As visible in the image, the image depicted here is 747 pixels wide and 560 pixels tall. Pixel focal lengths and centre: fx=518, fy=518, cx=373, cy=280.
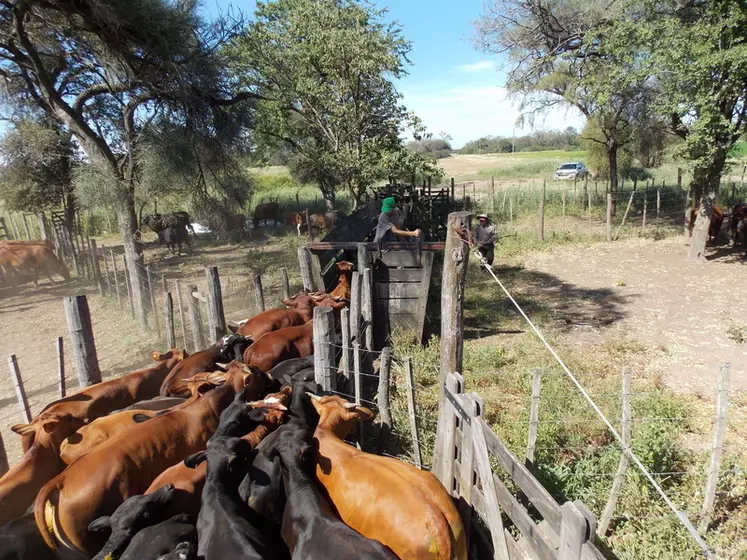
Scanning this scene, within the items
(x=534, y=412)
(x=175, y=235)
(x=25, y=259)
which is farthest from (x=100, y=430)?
(x=175, y=235)

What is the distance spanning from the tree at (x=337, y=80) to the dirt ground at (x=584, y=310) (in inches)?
142

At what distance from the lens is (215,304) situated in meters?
7.02

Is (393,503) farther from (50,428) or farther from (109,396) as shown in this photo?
(109,396)

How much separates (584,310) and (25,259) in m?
13.2

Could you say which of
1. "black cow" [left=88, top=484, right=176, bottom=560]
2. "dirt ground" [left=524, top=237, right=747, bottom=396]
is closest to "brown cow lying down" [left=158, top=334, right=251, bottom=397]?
"black cow" [left=88, top=484, right=176, bottom=560]

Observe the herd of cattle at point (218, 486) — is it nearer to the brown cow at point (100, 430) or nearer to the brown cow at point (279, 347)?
the brown cow at point (100, 430)

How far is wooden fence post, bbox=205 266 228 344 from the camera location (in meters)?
6.91

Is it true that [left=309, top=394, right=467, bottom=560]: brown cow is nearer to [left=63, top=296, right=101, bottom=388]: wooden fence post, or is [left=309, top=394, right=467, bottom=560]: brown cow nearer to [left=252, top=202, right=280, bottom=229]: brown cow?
[left=63, top=296, right=101, bottom=388]: wooden fence post

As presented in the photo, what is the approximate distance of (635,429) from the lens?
5.06 metres

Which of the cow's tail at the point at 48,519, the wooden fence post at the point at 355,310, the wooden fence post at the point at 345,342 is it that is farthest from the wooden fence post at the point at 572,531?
the wooden fence post at the point at 355,310

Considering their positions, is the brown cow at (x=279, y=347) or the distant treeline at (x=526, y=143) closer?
the brown cow at (x=279, y=347)

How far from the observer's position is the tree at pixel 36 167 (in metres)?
12.5

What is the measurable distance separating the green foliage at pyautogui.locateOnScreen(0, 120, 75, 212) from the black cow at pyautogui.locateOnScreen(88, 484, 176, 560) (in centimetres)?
957

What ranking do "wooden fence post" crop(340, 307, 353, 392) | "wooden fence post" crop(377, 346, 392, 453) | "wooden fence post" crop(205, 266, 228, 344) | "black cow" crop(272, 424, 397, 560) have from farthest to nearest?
"wooden fence post" crop(205, 266, 228, 344) → "wooden fence post" crop(340, 307, 353, 392) → "wooden fence post" crop(377, 346, 392, 453) → "black cow" crop(272, 424, 397, 560)
